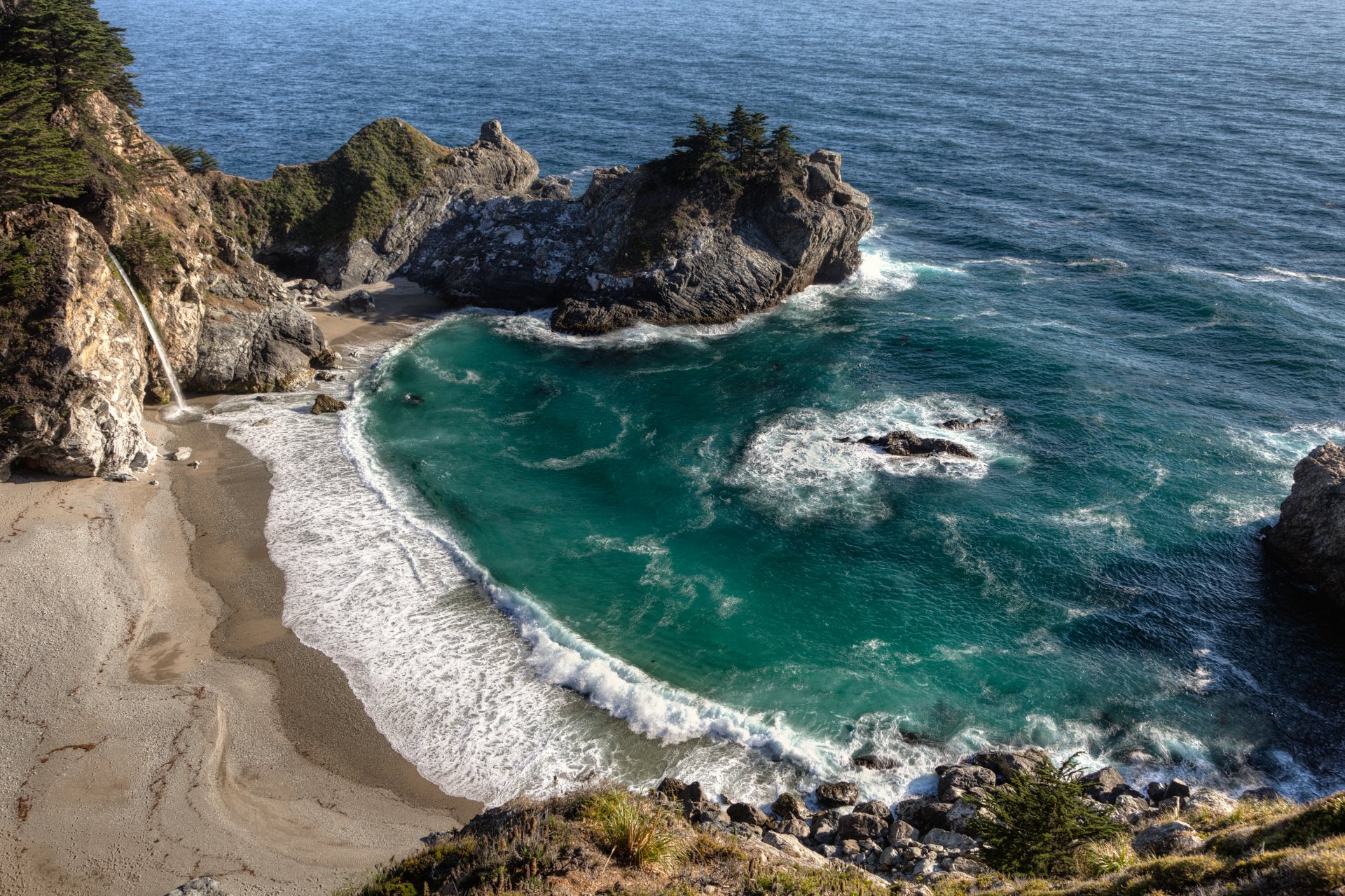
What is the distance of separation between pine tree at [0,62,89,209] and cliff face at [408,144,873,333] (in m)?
27.8

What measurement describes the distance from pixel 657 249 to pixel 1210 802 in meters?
51.1

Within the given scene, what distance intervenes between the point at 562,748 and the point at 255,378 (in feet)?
128

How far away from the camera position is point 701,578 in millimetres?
40688

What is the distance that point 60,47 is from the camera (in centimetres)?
5169

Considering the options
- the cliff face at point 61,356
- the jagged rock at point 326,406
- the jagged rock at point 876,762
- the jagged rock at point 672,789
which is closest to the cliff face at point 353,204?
the jagged rock at point 326,406

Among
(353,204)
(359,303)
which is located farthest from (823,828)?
(353,204)

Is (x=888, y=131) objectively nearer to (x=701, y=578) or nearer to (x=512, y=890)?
(x=701, y=578)

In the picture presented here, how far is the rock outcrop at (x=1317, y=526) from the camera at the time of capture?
127 feet

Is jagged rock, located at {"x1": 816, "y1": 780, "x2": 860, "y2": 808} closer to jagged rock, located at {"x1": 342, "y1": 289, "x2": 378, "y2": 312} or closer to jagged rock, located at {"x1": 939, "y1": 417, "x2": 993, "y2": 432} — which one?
jagged rock, located at {"x1": 939, "y1": 417, "x2": 993, "y2": 432}

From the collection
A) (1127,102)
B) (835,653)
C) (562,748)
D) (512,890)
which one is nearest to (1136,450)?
(835,653)

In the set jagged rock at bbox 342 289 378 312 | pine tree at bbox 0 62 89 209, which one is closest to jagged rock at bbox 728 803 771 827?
pine tree at bbox 0 62 89 209

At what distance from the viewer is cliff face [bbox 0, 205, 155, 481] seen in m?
41.2

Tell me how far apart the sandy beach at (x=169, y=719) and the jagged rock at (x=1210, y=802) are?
26485 millimetres

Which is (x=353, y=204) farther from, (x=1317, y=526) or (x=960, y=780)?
(x=1317, y=526)
